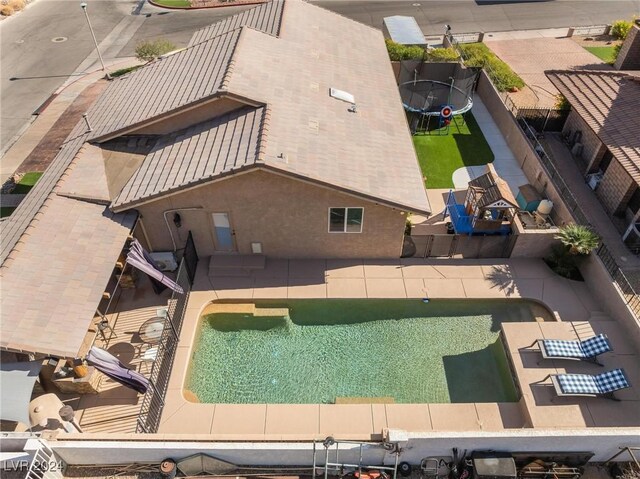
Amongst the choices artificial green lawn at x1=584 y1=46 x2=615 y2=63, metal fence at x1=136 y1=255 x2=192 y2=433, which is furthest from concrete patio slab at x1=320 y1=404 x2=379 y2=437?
artificial green lawn at x1=584 y1=46 x2=615 y2=63

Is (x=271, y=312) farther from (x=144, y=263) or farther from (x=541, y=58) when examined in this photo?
(x=541, y=58)

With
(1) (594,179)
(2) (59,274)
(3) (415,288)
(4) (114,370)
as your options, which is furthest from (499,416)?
(2) (59,274)

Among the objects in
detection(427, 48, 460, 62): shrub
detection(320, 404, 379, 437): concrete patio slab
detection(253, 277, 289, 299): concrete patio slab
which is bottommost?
detection(320, 404, 379, 437): concrete patio slab

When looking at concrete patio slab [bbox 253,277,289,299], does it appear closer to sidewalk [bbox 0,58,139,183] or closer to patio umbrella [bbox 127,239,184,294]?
patio umbrella [bbox 127,239,184,294]

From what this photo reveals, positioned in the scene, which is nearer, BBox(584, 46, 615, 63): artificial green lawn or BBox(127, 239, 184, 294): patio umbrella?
BBox(127, 239, 184, 294): patio umbrella

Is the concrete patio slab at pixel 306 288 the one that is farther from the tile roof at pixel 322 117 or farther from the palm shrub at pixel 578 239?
the palm shrub at pixel 578 239

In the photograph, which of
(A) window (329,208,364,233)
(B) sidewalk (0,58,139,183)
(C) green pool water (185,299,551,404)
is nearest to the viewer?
(C) green pool water (185,299,551,404)

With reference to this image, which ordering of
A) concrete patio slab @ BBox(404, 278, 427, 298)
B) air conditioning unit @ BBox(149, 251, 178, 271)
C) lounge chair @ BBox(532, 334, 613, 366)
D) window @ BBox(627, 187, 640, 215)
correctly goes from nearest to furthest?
1. lounge chair @ BBox(532, 334, 613, 366)
2. concrete patio slab @ BBox(404, 278, 427, 298)
3. air conditioning unit @ BBox(149, 251, 178, 271)
4. window @ BBox(627, 187, 640, 215)
